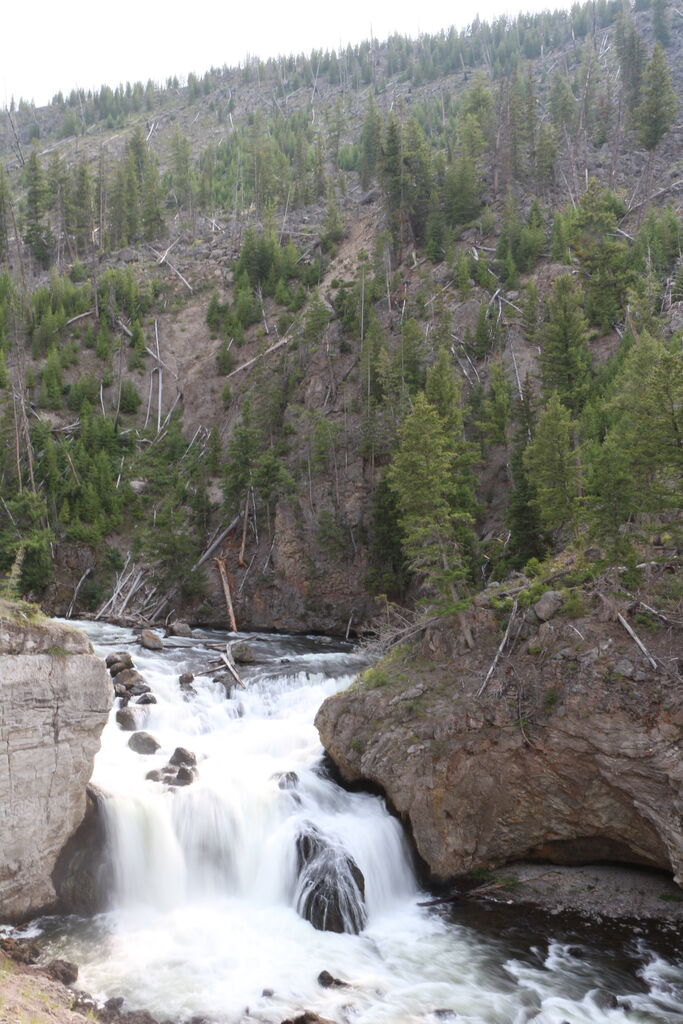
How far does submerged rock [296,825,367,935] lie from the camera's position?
51.3 feet

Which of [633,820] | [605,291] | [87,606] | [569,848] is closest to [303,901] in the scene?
[569,848]

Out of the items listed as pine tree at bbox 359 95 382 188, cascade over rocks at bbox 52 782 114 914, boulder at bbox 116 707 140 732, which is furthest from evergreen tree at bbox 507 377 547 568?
pine tree at bbox 359 95 382 188

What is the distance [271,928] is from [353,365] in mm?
40726

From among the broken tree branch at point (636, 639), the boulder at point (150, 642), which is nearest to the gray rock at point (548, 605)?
the broken tree branch at point (636, 639)

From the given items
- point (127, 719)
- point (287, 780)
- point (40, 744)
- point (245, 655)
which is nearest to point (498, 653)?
point (287, 780)

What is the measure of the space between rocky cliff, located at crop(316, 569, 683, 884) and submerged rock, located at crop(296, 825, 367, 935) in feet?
7.13

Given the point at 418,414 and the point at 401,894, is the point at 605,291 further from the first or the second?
the point at 401,894

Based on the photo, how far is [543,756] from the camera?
17.2 m

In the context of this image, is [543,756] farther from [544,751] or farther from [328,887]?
[328,887]

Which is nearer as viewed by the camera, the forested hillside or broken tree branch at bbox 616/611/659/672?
broken tree branch at bbox 616/611/659/672

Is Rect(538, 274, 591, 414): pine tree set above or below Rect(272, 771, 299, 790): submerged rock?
above

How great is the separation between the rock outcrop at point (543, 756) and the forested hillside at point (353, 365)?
277 centimetres

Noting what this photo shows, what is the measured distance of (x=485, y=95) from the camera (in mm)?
74375

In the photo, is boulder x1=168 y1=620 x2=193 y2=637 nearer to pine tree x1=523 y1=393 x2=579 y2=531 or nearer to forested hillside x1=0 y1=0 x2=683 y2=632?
forested hillside x1=0 y1=0 x2=683 y2=632
